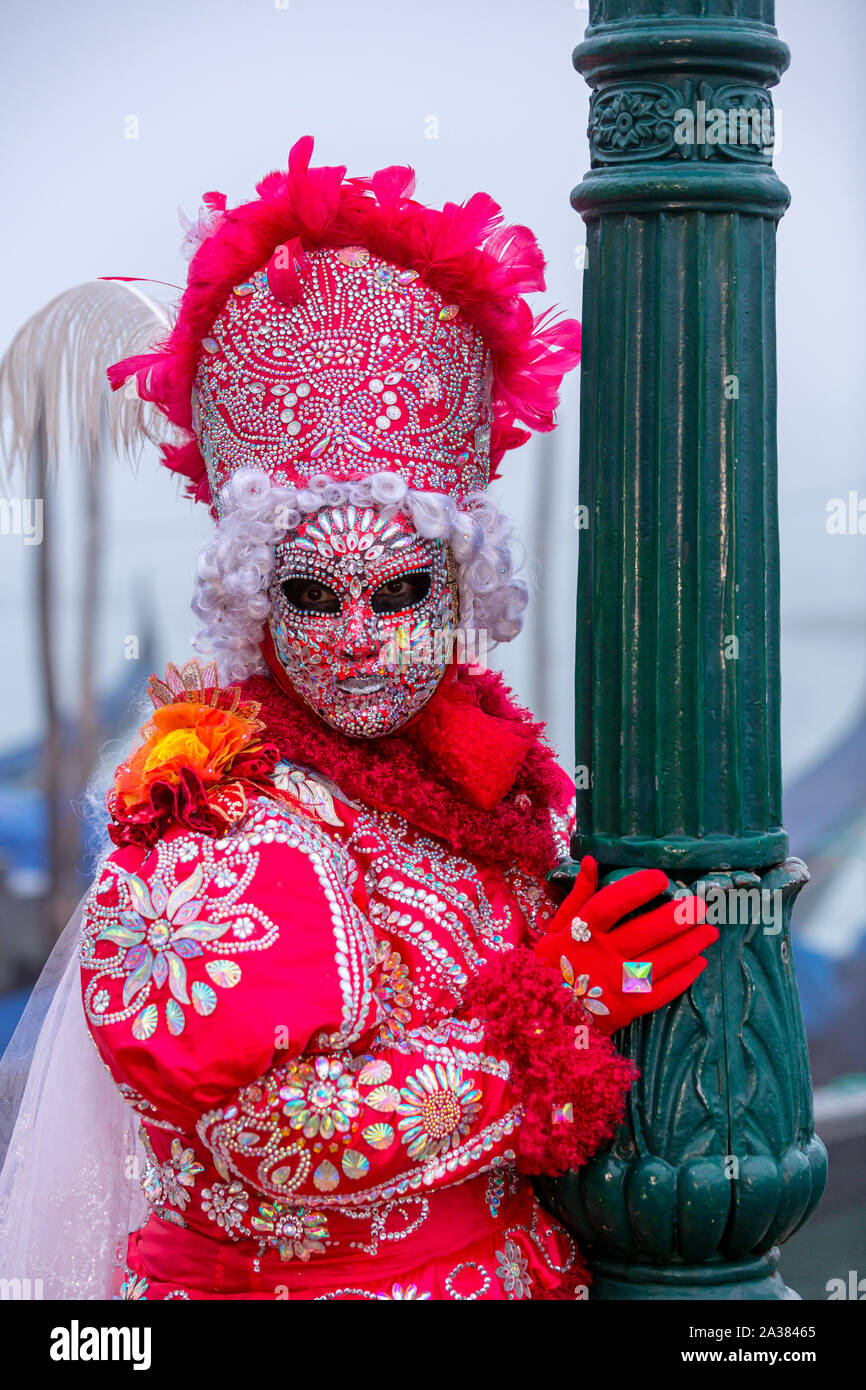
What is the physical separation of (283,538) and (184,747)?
262 millimetres

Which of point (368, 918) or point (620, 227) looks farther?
point (368, 918)

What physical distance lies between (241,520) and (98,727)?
1652 mm

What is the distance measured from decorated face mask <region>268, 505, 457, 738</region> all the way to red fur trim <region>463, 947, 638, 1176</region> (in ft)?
1.09

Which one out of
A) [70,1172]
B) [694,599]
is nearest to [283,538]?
[694,599]

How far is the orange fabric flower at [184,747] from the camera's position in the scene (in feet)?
5.48

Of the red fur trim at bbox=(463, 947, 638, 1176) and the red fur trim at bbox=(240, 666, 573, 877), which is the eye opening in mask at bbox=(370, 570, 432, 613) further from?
the red fur trim at bbox=(463, 947, 638, 1176)

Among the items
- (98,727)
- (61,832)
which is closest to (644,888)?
(98,727)

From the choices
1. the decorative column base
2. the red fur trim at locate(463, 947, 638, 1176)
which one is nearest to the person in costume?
the red fur trim at locate(463, 947, 638, 1176)

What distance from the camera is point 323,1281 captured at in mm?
1672

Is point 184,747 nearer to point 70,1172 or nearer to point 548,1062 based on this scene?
point 548,1062

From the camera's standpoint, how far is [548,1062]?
1630 mm

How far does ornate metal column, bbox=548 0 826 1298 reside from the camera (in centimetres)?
156

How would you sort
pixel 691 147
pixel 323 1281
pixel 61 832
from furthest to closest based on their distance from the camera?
pixel 61 832 → pixel 323 1281 → pixel 691 147
